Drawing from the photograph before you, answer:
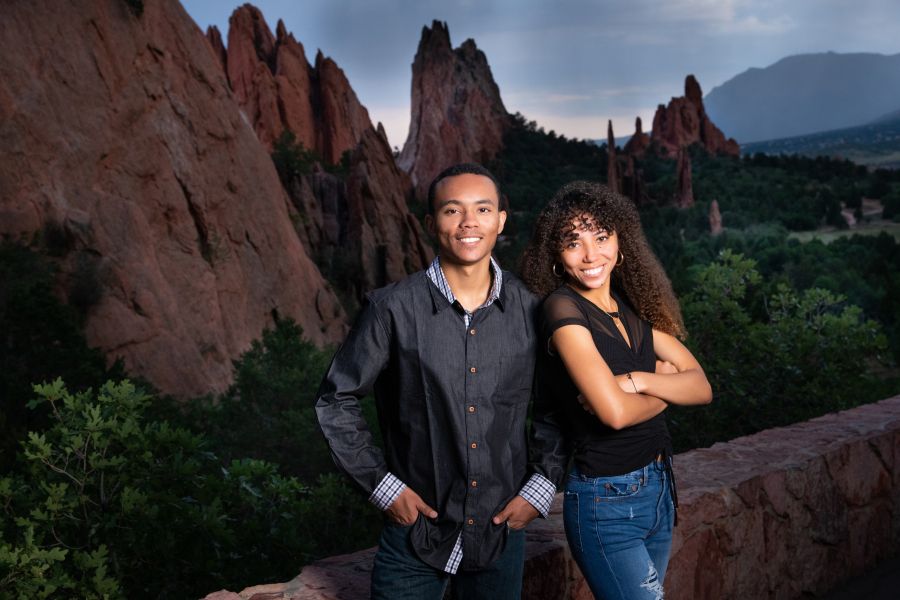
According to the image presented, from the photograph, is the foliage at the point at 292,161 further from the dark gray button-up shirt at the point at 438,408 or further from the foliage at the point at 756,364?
the dark gray button-up shirt at the point at 438,408

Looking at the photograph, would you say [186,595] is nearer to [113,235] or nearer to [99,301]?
[99,301]

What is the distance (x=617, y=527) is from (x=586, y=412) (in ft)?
0.98

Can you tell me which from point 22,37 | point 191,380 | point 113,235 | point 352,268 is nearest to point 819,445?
point 191,380

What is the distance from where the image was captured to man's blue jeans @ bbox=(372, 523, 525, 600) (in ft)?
7.13

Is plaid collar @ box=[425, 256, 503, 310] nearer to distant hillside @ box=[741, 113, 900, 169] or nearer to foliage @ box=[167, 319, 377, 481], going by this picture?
foliage @ box=[167, 319, 377, 481]

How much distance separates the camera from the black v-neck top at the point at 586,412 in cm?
229

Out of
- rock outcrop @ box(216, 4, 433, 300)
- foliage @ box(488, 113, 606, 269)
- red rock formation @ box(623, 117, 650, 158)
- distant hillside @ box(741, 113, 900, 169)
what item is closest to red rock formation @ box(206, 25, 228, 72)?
rock outcrop @ box(216, 4, 433, 300)

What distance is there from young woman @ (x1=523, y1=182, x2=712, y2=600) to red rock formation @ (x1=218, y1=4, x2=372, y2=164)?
1966 inches

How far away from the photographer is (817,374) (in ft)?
31.1

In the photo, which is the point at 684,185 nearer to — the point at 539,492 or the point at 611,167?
the point at 611,167

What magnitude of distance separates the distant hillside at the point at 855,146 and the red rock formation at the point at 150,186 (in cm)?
5817

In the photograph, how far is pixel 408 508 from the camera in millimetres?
2143

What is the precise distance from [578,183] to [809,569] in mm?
2492

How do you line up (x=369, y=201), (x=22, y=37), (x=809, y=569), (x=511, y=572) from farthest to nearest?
(x=369, y=201) < (x=22, y=37) < (x=809, y=569) < (x=511, y=572)
